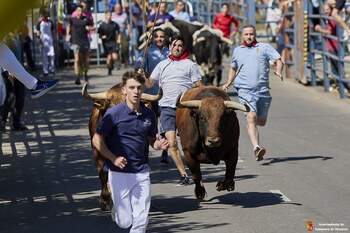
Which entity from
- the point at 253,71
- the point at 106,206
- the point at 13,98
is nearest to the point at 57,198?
the point at 106,206

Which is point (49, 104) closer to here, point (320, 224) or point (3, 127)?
point (3, 127)

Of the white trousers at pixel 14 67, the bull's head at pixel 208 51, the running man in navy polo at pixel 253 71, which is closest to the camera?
the white trousers at pixel 14 67

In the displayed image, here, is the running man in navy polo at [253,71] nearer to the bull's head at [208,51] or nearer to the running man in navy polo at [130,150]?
the running man in navy polo at [130,150]

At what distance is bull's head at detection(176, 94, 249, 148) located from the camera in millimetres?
7656

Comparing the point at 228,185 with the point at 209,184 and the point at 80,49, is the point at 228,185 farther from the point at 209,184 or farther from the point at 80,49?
the point at 80,49

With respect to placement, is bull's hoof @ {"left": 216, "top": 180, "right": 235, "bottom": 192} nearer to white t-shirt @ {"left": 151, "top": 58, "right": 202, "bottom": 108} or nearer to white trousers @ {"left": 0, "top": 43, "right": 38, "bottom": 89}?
white t-shirt @ {"left": 151, "top": 58, "right": 202, "bottom": 108}

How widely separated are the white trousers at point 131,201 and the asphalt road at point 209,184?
1269 millimetres

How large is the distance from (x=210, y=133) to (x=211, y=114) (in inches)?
8.8

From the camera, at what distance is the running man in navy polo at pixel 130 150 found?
18.1ft

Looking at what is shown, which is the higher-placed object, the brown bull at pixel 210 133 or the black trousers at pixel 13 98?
the brown bull at pixel 210 133

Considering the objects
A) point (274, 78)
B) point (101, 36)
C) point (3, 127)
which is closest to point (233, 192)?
point (3, 127)

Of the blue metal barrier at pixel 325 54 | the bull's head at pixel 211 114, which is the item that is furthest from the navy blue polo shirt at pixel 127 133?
the blue metal barrier at pixel 325 54

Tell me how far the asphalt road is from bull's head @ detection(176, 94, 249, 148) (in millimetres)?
759

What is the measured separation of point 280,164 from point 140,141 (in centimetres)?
501
